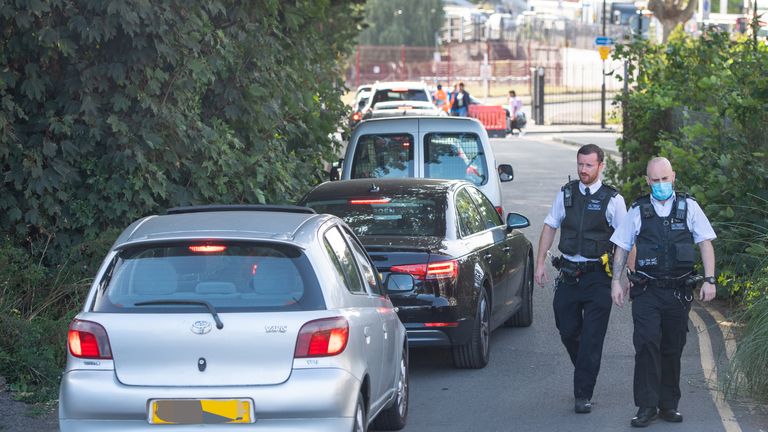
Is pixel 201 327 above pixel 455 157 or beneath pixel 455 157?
above

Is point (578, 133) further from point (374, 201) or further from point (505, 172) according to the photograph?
point (374, 201)

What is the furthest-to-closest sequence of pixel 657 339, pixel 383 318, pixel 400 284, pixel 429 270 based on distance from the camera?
pixel 429 270
pixel 657 339
pixel 400 284
pixel 383 318

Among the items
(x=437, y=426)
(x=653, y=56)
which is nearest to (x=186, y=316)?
(x=437, y=426)

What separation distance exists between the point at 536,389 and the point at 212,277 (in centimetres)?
383

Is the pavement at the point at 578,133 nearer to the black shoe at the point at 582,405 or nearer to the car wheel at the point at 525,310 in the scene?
the car wheel at the point at 525,310

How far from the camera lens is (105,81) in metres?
11.5

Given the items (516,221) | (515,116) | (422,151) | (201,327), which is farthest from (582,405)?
(515,116)

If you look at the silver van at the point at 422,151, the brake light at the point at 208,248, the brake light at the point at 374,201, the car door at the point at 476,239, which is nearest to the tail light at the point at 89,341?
the brake light at the point at 208,248

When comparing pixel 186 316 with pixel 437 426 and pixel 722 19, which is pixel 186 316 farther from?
pixel 722 19

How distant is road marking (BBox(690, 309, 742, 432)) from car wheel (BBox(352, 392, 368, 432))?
8.82 feet

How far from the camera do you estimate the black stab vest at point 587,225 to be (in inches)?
332

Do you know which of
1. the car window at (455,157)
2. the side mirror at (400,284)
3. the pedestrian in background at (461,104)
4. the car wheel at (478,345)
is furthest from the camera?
the pedestrian in background at (461,104)

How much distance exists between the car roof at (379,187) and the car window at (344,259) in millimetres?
3193

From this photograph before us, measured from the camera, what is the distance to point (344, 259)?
6.84 m
